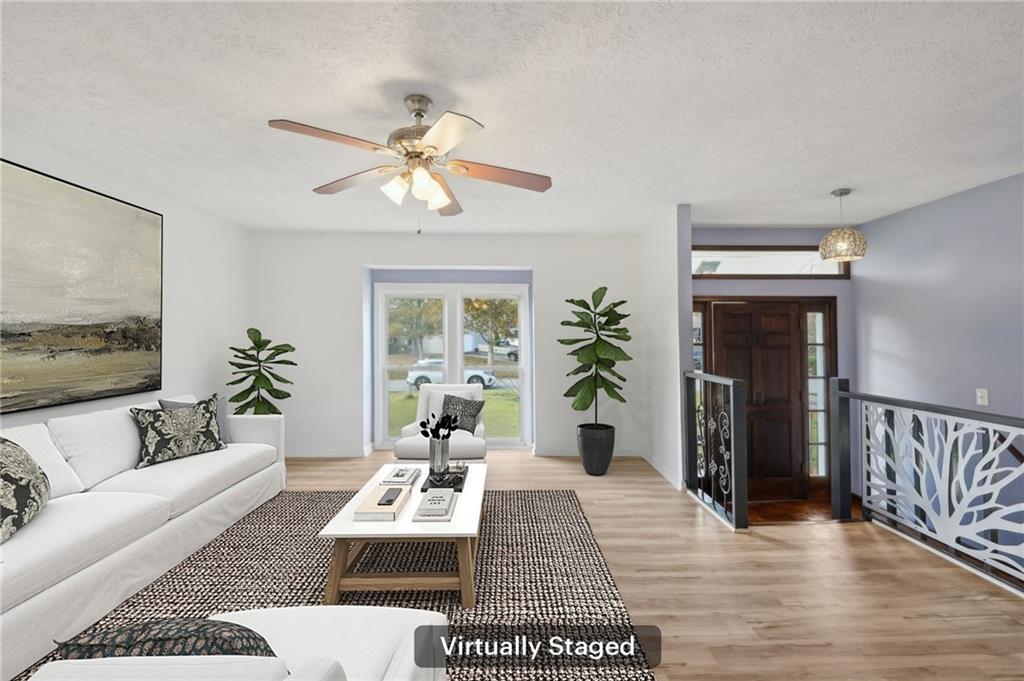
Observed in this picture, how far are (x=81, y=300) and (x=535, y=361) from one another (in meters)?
3.93

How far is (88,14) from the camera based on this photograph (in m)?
1.87

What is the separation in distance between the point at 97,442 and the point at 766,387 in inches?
221

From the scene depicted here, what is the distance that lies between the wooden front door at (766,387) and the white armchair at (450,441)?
8.33 ft

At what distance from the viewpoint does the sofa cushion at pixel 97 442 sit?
292 cm

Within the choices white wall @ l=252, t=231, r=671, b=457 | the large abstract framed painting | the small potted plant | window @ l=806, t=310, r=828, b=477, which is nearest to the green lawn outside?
white wall @ l=252, t=231, r=671, b=457

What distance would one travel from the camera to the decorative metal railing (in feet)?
9.41

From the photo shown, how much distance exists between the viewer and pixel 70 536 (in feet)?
7.40

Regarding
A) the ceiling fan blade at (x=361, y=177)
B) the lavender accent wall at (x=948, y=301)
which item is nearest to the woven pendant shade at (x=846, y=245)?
the lavender accent wall at (x=948, y=301)

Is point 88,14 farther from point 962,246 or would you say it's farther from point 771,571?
point 962,246

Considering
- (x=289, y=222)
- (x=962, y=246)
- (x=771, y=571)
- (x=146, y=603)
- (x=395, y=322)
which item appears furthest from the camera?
(x=395, y=322)

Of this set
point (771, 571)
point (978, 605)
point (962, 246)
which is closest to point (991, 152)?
point (962, 246)

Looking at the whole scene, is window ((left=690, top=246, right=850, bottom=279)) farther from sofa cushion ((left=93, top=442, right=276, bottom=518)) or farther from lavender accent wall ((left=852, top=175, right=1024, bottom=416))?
sofa cushion ((left=93, top=442, right=276, bottom=518))

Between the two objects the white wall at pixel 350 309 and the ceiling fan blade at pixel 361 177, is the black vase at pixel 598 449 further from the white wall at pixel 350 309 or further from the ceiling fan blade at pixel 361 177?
the ceiling fan blade at pixel 361 177

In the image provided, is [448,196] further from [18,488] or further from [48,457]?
[48,457]
